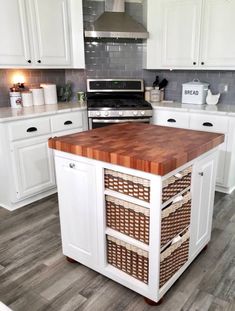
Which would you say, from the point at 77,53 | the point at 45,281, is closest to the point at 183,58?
the point at 77,53

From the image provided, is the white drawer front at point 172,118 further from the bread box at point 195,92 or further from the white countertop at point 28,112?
the white countertop at point 28,112

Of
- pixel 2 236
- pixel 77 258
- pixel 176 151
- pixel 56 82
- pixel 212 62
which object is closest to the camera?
pixel 176 151

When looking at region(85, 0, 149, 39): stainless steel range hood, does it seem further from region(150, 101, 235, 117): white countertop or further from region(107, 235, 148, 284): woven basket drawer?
region(107, 235, 148, 284): woven basket drawer

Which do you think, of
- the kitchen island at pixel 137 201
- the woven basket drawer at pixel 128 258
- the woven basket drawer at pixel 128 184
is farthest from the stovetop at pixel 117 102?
the woven basket drawer at pixel 128 258

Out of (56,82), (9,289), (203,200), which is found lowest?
(9,289)

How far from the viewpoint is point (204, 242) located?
2.15 metres

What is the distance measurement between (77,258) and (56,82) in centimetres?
271

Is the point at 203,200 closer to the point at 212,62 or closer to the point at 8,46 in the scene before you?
the point at 212,62

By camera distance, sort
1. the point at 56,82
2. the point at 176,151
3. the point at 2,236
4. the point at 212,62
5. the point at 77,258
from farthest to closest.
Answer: the point at 56,82 → the point at 212,62 → the point at 2,236 → the point at 77,258 → the point at 176,151

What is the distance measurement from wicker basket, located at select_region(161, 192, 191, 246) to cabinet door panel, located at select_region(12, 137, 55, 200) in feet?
5.87

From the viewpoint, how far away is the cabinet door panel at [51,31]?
124 inches

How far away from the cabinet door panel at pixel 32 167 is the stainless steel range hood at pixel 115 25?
5.17ft

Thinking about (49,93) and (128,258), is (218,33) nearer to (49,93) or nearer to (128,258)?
(49,93)

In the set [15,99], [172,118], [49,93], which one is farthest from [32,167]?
[172,118]
